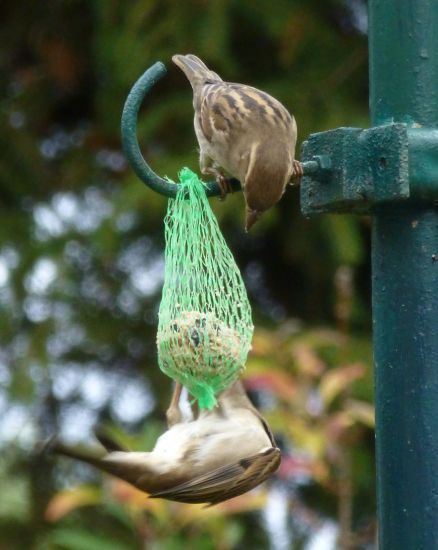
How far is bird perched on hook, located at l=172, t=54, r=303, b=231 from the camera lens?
2.59m

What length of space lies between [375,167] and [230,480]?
78cm

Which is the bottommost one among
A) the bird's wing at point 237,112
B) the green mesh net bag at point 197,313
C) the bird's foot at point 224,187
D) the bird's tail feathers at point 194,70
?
the green mesh net bag at point 197,313

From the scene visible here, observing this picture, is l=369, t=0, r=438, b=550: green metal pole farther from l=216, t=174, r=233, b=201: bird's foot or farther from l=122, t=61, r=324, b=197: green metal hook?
l=216, t=174, r=233, b=201: bird's foot

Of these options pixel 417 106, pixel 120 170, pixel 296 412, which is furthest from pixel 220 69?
pixel 417 106

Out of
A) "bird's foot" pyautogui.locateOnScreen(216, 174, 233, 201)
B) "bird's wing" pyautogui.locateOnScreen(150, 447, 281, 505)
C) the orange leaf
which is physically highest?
"bird's foot" pyautogui.locateOnScreen(216, 174, 233, 201)

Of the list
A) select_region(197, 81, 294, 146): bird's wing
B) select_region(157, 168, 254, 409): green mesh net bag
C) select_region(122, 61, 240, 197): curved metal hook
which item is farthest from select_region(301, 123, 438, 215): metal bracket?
select_region(197, 81, 294, 146): bird's wing

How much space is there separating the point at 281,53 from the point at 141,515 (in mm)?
1711

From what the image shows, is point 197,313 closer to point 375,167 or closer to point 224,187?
point 224,187

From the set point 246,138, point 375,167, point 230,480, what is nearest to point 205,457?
point 230,480

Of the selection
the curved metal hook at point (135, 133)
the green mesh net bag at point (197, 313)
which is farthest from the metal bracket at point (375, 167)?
the green mesh net bag at point (197, 313)

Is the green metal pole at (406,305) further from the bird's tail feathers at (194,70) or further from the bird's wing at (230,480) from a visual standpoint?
the bird's tail feathers at (194,70)

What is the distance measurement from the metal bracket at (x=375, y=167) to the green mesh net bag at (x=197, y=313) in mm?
408

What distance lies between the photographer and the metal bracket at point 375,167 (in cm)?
204

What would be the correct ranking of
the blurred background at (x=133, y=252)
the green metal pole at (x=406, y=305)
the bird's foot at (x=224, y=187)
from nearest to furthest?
the green metal pole at (x=406, y=305), the bird's foot at (x=224, y=187), the blurred background at (x=133, y=252)
